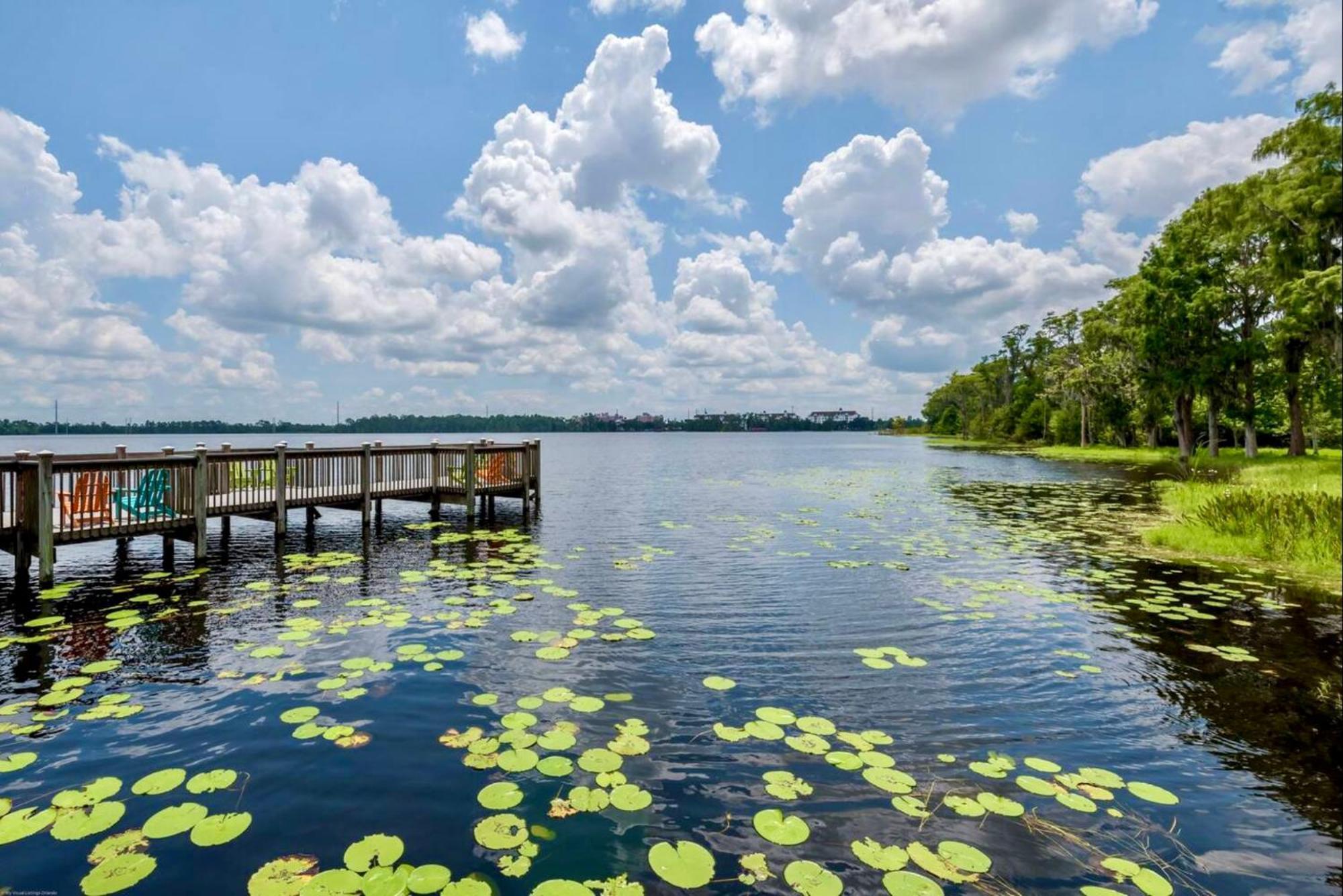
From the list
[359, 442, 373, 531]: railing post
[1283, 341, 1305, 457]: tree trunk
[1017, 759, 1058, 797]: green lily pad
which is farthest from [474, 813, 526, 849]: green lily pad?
[1283, 341, 1305, 457]: tree trunk

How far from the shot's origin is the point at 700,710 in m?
6.27

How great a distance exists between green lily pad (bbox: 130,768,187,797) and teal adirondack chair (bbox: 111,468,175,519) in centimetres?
994

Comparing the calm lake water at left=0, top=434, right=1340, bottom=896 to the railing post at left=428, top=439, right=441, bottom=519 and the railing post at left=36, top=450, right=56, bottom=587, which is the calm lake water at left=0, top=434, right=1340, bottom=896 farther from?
the railing post at left=428, top=439, right=441, bottom=519

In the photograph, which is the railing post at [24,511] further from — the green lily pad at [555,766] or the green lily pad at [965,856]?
the green lily pad at [965,856]

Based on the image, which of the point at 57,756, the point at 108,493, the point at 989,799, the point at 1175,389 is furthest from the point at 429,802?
the point at 1175,389

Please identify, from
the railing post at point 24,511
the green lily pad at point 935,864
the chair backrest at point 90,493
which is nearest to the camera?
the green lily pad at point 935,864

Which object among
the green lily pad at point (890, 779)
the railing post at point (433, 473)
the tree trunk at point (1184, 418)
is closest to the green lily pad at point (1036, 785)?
the green lily pad at point (890, 779)

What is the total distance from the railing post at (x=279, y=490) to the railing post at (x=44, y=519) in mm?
4695

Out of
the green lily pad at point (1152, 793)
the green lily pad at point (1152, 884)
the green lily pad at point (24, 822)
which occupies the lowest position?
the green lily pad at point (1152, 793)

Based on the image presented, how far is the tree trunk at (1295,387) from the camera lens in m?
31.5

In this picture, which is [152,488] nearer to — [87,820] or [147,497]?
[147,497]

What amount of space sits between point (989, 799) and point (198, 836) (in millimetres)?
5602

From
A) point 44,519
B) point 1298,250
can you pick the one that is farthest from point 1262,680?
point 1298,250

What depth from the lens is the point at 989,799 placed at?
4629 mm
